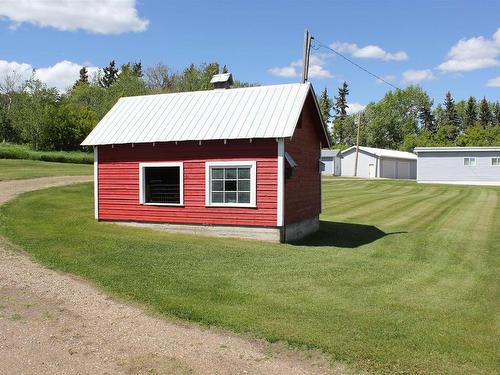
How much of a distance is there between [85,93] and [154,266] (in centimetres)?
7061

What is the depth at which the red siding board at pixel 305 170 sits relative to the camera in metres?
15.5

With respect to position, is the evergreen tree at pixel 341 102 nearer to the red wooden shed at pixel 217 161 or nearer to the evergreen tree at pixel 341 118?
the evergreen tree at pixel 341 118

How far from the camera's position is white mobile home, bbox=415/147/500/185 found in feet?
152

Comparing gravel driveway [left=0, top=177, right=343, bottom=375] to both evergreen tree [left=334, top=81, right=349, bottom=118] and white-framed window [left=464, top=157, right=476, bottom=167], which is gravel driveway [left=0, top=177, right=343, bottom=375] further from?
evergreen tree [left=334, top=81, right=349, bottom=118]

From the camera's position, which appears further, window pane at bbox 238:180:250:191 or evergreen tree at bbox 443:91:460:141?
evergreen tree at bbox 443:91:460:141

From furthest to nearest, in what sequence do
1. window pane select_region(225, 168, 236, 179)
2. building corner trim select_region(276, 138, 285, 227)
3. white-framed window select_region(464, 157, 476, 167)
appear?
white-framed window select_region(464, 157, 476, 167), window pane select_region(225, 168, 236, 179), building corner trim select_region(276, 138, 285, 227)

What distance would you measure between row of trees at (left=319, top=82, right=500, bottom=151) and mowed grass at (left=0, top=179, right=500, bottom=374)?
77624mm

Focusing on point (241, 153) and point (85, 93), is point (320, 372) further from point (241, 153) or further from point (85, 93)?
point (85, 93)

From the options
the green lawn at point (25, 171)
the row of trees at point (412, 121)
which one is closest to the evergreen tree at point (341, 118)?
the row of trees at point (412, 121)

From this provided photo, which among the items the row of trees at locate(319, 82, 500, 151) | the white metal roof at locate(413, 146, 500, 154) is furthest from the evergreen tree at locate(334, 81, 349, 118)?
the white metal roof at locate(413, 146, 500, 154)

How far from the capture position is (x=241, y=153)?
14922 millimetres

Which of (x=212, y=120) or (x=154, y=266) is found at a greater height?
(x=212, y=120)

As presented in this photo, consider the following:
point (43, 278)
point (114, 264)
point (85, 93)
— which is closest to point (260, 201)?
point (114, 264)

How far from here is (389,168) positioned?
62.8 meters
